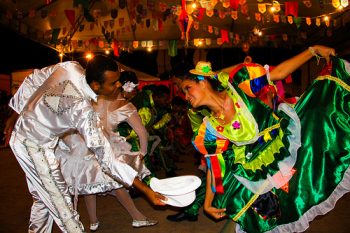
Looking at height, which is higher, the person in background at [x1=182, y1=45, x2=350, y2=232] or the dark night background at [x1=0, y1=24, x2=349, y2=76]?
the dark night background at [x1=0, y1=24, x2=349, y2=76]

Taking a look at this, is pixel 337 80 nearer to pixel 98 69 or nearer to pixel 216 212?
pixel 216 212

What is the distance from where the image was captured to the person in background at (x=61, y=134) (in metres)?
2.70

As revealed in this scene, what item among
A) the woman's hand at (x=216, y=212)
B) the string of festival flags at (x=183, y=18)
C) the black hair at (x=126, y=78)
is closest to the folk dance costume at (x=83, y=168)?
the black hair at (x=126, y=78)

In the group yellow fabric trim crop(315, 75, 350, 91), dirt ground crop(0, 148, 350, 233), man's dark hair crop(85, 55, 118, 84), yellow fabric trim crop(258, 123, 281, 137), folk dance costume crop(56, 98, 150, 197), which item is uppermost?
man's dark hair crop(85, 55, 118, 84)

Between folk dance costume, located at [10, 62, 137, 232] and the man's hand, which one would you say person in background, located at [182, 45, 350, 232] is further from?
folk dance costume, located at [10, 62, 137, 232]

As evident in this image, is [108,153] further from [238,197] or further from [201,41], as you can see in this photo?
[201,41]

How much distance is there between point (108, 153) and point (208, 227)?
220 centimetres

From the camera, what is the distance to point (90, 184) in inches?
164

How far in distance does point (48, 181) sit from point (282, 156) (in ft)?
5.29

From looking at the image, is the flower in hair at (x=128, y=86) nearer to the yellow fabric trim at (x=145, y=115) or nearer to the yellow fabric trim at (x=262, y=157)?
the yellow fabric trim at (x=145, y=115)

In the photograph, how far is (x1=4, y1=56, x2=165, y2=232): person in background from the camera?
2.70 metres

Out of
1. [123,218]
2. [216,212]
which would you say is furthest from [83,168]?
[216,212]

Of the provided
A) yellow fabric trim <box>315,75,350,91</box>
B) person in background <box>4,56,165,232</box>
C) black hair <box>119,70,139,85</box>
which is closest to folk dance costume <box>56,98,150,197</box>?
person in background <box>4,56,165,232</box>

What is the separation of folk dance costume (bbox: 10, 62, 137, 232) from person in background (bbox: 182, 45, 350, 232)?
65cm
